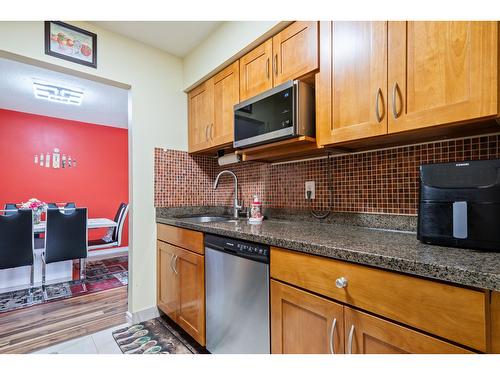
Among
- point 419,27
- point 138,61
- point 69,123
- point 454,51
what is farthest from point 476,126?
point 69,123

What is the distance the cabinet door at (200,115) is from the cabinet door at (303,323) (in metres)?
1.40

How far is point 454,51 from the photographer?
2.93ft

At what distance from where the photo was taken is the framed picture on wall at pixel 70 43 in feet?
5.60

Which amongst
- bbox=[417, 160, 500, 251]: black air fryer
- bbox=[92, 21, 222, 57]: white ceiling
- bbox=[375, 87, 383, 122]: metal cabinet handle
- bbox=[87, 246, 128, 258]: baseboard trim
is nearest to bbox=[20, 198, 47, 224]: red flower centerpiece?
bbox=[87, 246, 128, 258]: baseboard trim

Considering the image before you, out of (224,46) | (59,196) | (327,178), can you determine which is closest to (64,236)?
(59,196)

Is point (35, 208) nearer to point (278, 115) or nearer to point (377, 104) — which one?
point (278, 115)

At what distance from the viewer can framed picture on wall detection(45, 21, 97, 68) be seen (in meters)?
1.71

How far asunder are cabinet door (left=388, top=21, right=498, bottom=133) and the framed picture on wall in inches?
78.4

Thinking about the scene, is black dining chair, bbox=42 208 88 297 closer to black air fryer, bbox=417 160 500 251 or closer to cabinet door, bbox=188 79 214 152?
cabinet door, bbox=188 79 214 152

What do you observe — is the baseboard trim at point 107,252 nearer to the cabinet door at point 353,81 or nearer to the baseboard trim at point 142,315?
the baseboard trim at point 142,315

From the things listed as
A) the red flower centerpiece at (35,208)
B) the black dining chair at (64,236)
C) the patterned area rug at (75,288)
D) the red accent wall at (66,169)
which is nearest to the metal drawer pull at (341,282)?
the patterned area rug at (75,288)

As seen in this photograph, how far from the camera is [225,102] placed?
1918mm

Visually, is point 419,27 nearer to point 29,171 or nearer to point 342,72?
point 342,72

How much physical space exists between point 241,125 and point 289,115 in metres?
0.43
